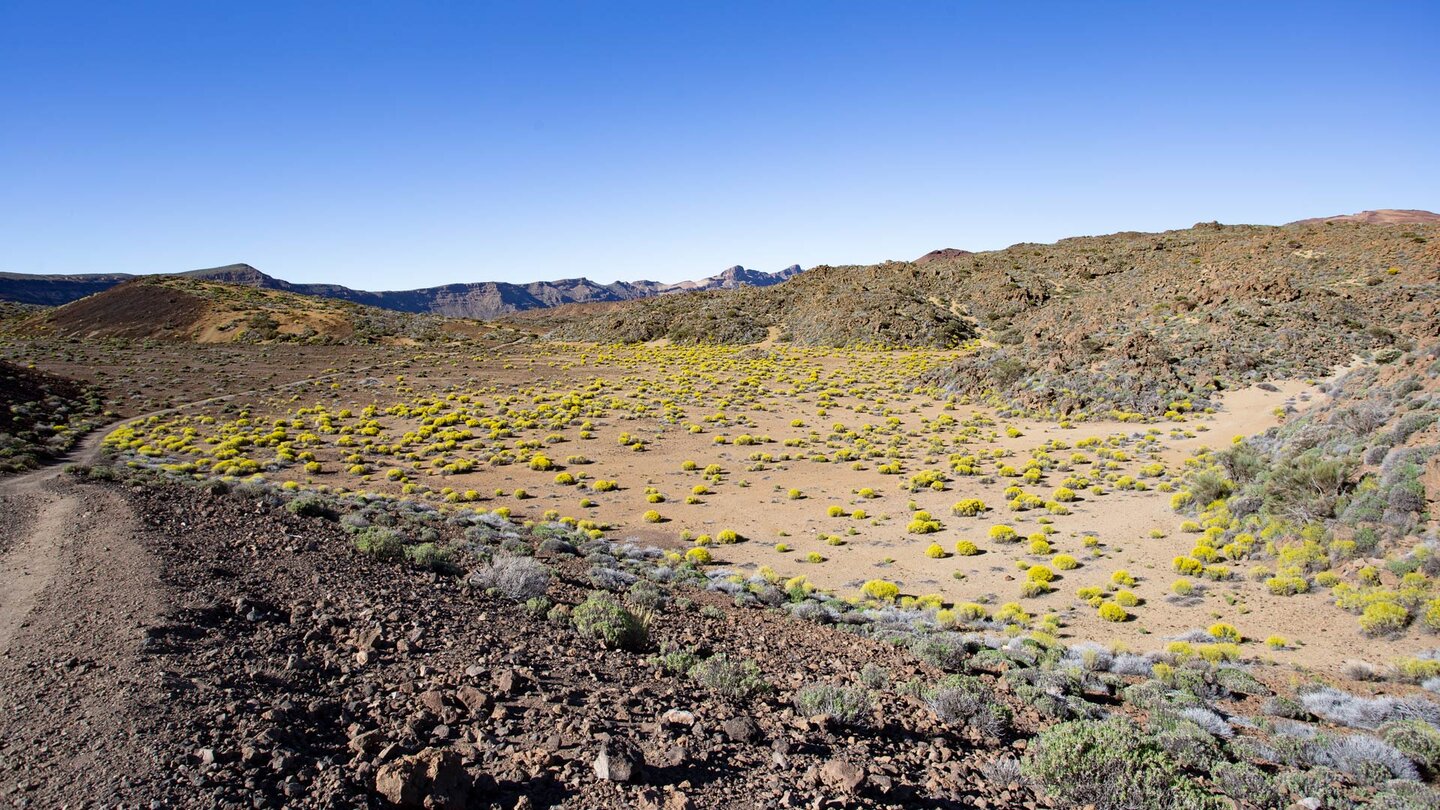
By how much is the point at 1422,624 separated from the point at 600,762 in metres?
15.0

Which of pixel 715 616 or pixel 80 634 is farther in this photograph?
pixel 715 616

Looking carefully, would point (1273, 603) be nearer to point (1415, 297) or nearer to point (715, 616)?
point (715, 616)

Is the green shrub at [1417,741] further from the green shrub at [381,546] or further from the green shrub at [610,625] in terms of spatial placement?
the green shrub at [381,546]

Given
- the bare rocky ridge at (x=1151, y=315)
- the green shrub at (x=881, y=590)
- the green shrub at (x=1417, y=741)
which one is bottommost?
the green shrub at (x=881, y=590)

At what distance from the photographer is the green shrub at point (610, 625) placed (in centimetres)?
862

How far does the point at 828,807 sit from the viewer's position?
17.3 feet

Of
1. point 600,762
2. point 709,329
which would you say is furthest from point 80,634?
point 709,329

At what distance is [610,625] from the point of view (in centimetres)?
871

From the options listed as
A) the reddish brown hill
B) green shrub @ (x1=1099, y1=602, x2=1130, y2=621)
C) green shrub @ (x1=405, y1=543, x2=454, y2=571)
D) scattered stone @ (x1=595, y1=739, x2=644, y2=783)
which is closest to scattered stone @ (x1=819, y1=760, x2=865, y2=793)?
scattered stone @ (x1=595, y1=739, x2=644, y2=783)

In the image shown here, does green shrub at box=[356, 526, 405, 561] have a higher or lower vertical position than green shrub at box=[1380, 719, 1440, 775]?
higher

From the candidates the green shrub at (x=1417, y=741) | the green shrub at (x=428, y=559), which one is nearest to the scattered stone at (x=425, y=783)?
the green shrub at (x=428, y=559)

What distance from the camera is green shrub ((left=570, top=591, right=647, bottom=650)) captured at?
28.3 feet

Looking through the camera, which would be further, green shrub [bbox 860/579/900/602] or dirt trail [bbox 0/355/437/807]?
green shrub [bbox 860/579/900/602]

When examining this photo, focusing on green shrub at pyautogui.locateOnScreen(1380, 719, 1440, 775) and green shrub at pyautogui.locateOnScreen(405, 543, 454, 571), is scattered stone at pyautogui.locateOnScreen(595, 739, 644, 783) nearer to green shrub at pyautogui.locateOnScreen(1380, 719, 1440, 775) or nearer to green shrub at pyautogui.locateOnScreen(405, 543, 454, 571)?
green shrub at pyautogui.locateOnScreen(405, 543, 454, 571)
